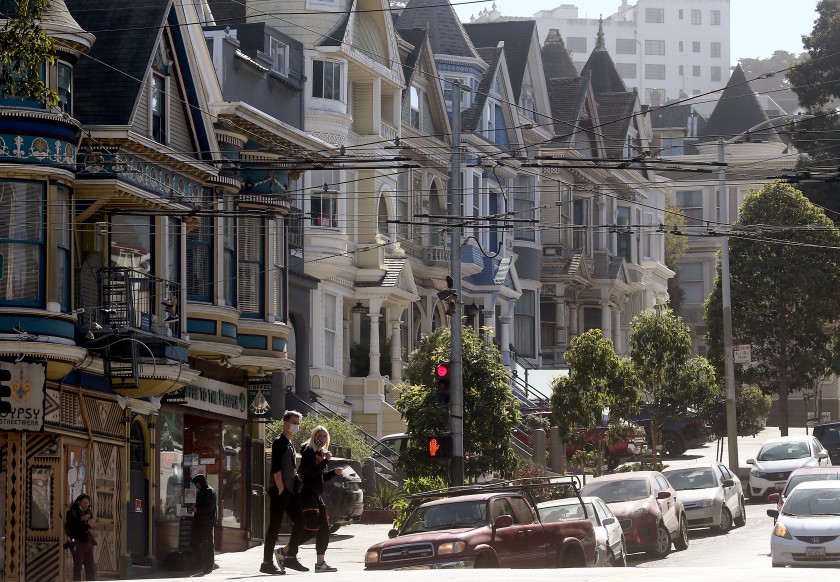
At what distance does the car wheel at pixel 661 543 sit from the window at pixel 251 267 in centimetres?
901

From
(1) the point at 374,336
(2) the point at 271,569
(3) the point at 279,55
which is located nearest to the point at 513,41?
(1) the point at 374,336

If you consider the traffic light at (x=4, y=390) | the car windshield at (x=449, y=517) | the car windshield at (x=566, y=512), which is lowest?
the car windshield at (x=566, y=512)

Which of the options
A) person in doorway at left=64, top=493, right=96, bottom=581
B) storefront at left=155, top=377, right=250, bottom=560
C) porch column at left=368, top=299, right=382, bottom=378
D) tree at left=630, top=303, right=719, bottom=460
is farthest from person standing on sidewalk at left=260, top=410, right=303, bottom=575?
tree at left=630, top=303, right=719, bottom=460

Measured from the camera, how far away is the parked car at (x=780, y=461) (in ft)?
136

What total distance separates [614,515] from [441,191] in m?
24.9

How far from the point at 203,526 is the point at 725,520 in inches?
460

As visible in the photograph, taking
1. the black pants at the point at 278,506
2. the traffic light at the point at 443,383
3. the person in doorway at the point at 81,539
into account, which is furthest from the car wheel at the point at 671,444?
the black pants at the point at 278,506

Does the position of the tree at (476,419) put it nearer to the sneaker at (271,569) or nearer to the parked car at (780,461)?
the parked car at (780,461)

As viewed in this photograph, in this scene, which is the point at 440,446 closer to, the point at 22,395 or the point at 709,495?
the point at 709,495

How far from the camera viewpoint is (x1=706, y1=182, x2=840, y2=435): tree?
55125 mm

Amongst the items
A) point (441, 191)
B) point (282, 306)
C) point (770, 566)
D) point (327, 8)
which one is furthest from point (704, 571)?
point (441, 191)

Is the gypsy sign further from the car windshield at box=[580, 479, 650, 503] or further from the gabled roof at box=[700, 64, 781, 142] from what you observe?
→ the gabled roof at box=[700, 64, 781, 142]

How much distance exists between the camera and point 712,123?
9112 centimetres

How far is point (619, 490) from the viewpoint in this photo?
31.0 meters
